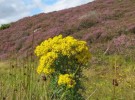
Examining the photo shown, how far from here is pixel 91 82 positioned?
13938 millimetres

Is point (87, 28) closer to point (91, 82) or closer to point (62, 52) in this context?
point (91, 82)

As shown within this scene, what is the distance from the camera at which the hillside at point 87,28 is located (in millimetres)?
23297

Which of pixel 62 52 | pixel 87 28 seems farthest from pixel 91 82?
pixel 87 28

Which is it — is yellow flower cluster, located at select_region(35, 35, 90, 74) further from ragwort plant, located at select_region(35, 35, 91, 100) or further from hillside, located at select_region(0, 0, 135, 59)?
hillside, located at select_region(0, 0, 135, 59)

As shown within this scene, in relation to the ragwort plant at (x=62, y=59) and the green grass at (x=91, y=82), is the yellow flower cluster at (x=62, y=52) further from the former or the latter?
the green grass at (x=91, y=82)

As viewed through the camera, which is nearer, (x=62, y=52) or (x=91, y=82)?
(x=62, y=52)

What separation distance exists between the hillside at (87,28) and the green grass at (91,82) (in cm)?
255

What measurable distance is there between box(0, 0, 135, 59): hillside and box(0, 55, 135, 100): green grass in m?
2.55

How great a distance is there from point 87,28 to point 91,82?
1559cm

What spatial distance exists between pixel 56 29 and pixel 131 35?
8148mm

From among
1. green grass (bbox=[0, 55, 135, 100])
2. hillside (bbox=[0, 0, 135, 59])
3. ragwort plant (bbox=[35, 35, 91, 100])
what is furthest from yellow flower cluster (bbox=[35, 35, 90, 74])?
hillside (bbox=[0, 0, 135, 59])

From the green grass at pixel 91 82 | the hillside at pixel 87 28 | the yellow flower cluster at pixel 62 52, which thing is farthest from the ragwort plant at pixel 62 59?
the hillside at pixel 87 28

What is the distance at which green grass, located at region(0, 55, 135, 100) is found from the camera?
5188 mm

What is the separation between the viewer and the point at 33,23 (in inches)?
1447
